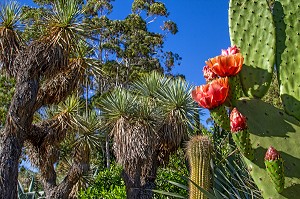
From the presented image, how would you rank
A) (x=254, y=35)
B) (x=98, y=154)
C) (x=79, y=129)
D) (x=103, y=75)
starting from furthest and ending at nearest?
(x=98, y=154)
(x=79, y=129)
(x=103, y=75)
(x=254, y=35)

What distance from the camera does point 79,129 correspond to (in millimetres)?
12055

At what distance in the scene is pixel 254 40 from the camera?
2.99 metres

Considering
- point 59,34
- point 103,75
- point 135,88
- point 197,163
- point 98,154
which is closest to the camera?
point 197,163

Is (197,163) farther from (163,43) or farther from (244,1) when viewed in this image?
(163,43)

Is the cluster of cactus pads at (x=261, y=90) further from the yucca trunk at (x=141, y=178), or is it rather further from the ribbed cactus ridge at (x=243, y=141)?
the yucca trunk at (x=141, y=178)

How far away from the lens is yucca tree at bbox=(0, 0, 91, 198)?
8.87 m

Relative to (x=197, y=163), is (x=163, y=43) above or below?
above

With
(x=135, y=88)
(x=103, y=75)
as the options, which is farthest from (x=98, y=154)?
(x=103, y=75)

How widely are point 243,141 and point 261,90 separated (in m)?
0.56

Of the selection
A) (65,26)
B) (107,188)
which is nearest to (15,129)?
(65,26)

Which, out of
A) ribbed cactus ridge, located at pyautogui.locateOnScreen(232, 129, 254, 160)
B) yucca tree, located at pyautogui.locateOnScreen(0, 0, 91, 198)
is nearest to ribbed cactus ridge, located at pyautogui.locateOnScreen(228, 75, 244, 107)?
ribbed cactus ridge, located at pyautogui.locateOnScreen(232, 129, 254, 160)

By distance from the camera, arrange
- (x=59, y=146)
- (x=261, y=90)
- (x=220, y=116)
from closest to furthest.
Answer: (x=220, y=116) < (x=261, y=90) < (x=59, y=146)

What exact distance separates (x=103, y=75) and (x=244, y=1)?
776 cm

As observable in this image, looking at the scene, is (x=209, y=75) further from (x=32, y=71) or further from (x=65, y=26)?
(x=65, y=26)
